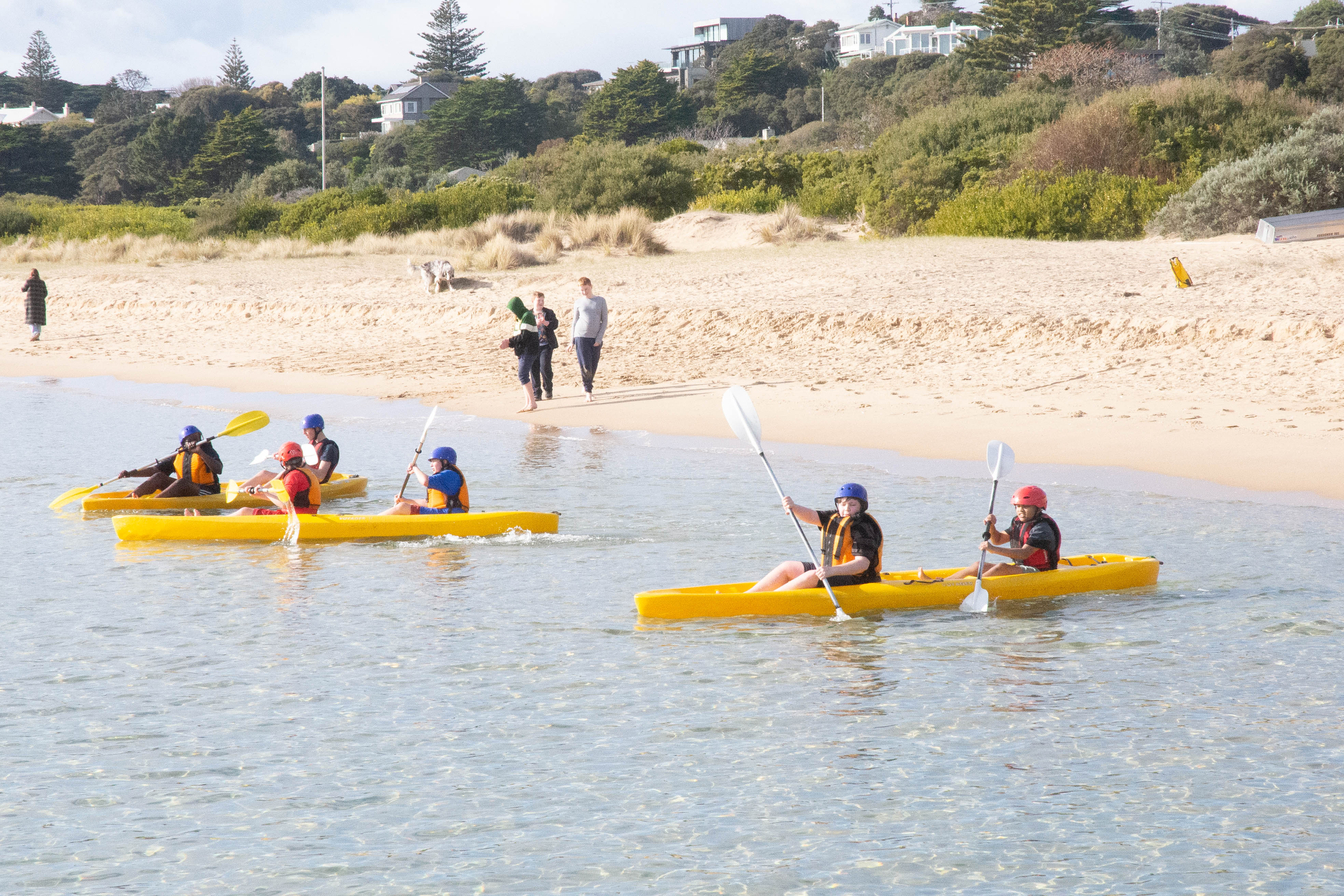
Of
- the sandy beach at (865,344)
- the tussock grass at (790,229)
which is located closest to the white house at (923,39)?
the tussock grass at (790,229)

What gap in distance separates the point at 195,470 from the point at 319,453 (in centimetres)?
111

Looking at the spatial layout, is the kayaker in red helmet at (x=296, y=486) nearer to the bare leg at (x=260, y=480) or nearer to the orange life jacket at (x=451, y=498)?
the bare leg at (x=260, y=480)

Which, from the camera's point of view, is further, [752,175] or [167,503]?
[752,175]

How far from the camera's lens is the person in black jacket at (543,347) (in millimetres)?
16203

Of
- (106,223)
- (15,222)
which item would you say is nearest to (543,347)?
(106,223)

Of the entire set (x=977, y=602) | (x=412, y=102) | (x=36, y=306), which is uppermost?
(x=412, y=102)

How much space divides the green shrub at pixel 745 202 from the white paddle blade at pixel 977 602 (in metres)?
24.3

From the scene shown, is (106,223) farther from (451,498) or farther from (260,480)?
(451,498)

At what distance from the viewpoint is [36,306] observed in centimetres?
2575

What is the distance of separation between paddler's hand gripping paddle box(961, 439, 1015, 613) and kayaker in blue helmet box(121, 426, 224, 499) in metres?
6.62

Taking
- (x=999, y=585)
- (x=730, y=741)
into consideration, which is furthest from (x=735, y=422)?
(x=730, y=741)

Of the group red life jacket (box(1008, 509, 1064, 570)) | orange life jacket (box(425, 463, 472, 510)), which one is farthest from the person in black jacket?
red life jacket (box(1008, 509, 1064, 570))

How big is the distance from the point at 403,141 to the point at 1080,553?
236 ft

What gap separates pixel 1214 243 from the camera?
20953 mm
